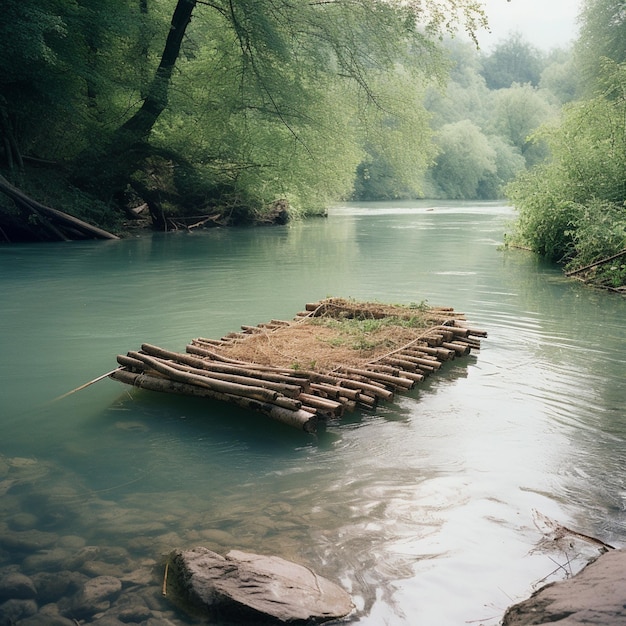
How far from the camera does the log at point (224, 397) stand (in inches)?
223

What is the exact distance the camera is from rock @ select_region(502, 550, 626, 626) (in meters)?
2.76

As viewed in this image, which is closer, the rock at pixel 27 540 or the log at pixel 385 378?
the rock at pixel 27 540

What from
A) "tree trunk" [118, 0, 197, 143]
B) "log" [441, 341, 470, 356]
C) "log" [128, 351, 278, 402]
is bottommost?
"log" [441, 341, 470, 356]

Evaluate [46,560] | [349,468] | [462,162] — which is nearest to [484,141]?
[462,162]

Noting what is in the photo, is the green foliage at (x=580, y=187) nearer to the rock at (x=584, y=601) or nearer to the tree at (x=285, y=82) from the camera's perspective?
the tree at (x=285, y=82)

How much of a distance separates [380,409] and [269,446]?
1291 millimetres

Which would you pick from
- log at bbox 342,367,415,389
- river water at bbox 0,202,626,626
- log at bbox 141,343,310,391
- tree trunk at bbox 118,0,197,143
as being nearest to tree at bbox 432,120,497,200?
tree trunk at bbox 118,0,197,143

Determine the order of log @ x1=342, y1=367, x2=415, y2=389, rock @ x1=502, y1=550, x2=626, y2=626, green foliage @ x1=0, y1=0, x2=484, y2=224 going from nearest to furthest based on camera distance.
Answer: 1. rock @ x1=502, y1=550, x2=626, y2=626
2. log @ x1=342, y1=367, x2=415, y2=389
3. green foliage @ x1=0, y1=0, x2=484, y2=224

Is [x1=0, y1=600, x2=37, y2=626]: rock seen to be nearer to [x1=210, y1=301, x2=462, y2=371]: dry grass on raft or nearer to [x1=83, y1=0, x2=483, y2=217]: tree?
[x1=210, y1=301, x2=462, y2=371]: dry grass on raft

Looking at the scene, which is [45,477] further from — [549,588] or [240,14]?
[240,14]

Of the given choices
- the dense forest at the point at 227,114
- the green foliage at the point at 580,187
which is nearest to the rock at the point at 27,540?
the green foliage at the point at 580,187

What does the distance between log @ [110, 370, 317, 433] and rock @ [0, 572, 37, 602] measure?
7.71 ft

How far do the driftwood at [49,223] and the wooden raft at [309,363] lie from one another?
1357 cm

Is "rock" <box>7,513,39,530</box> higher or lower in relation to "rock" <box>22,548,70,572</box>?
higher
